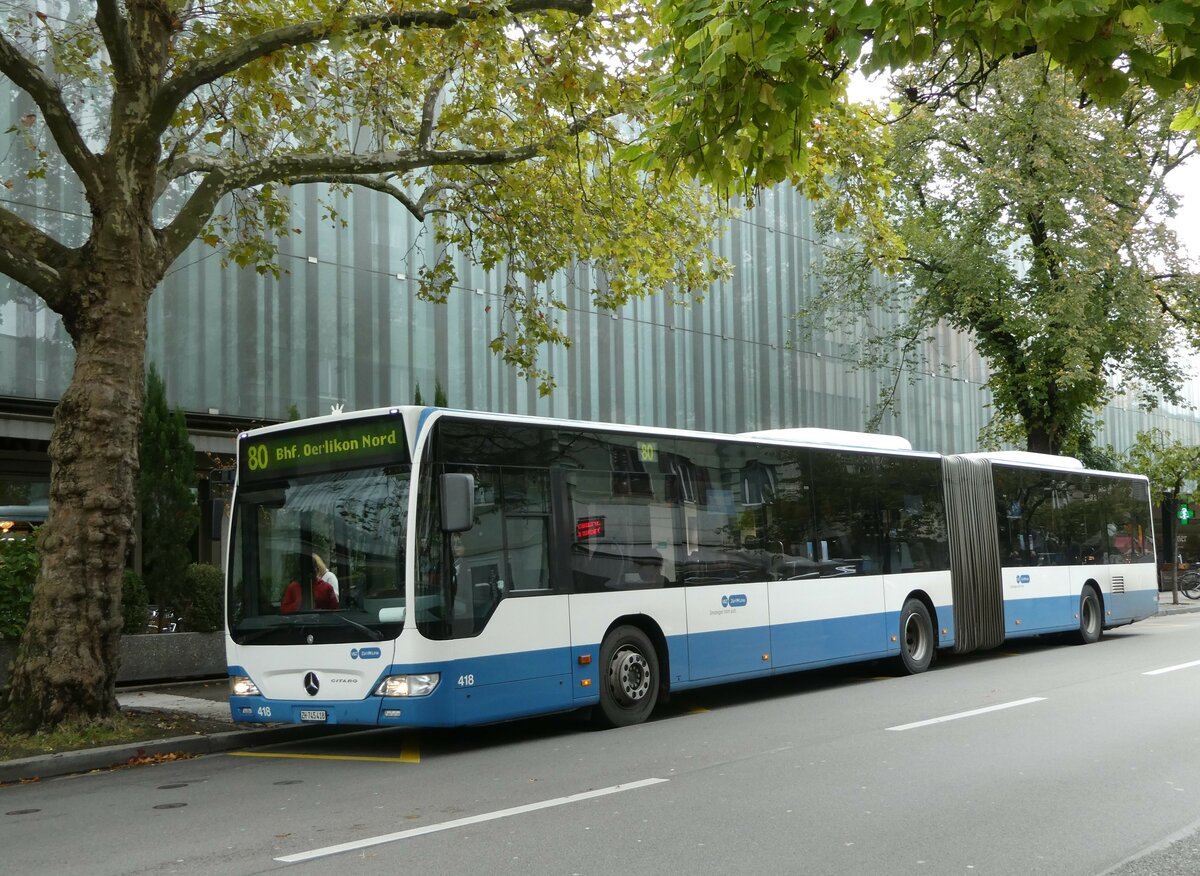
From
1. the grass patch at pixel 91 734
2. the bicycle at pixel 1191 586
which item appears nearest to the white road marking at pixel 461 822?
the grass patch at pixel 91 734

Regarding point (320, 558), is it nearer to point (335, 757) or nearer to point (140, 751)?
point (335, 757)

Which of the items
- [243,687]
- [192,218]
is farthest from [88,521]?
[192,218]

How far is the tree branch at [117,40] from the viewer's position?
11281 millimetres

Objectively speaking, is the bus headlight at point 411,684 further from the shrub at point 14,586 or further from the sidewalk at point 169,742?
the shrub at point 14,586

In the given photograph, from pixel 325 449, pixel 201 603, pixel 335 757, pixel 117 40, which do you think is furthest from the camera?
pixel 201 603

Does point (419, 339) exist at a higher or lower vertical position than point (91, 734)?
higher

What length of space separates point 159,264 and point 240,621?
3.88m

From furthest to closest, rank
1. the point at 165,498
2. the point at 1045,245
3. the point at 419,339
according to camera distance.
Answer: the point at 1045,245 → the point at 419,339 → the point at 165,498

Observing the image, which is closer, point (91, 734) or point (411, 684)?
point (411, 684)

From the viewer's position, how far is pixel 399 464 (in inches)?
407

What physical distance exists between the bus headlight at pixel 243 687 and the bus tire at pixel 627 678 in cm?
320

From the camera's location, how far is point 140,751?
1091 centimetres

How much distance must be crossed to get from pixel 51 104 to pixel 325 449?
449 centimetres

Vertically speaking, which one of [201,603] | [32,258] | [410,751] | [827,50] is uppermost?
[32,258]
